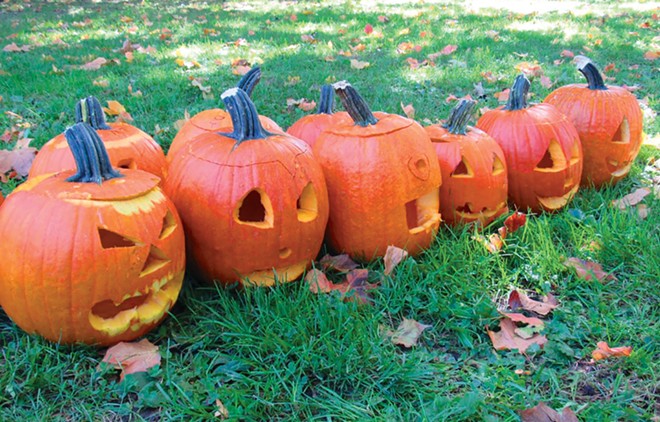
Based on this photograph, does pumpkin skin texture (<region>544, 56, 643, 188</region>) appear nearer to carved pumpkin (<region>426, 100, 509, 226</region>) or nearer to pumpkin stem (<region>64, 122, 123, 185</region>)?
carved pumpkin (<region>426, 100, 509, 226</region>)

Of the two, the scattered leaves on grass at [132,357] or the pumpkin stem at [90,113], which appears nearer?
the scattered leaves on grass at [132,357]

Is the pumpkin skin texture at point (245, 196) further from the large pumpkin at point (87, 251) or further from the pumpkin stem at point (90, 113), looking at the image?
the pumpkin stem at point (90, 113)

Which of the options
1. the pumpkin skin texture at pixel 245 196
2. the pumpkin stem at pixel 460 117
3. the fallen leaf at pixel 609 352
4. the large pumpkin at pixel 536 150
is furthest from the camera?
the large pumpkin at pixel 536 150

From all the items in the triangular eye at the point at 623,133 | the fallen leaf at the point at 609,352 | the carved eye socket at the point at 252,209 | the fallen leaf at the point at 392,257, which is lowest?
the fallen leaf at the point at 609,352

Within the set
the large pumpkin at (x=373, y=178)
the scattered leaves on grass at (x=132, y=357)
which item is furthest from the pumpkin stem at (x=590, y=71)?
the scattered leaves on grass at (x=132, y=357)

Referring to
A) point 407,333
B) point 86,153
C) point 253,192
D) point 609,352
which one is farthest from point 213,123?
point 609,352

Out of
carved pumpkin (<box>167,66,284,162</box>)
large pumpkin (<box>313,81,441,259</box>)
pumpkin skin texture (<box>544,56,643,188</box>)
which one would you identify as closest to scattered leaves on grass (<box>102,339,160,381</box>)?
large pumpkin (<box>313,81,441,259</box>)

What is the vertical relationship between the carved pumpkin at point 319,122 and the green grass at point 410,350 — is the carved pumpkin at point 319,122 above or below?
above

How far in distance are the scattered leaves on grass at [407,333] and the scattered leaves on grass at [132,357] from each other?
929mm

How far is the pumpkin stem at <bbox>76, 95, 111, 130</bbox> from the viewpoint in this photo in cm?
276

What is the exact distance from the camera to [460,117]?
294 centimetres

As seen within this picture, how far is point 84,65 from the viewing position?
20.3 ft

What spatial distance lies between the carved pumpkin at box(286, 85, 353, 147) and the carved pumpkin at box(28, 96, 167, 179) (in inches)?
31.0

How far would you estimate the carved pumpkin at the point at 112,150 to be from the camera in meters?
2.67
